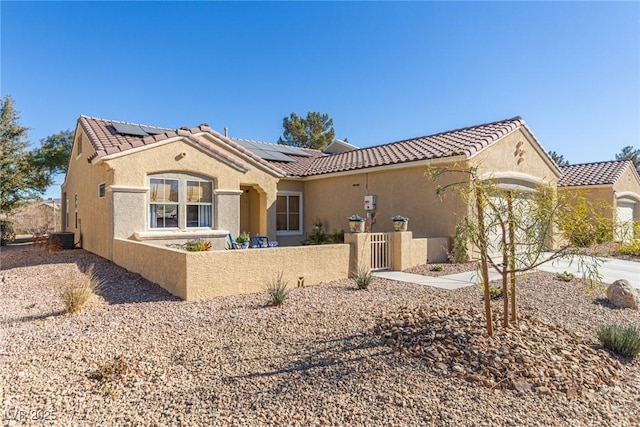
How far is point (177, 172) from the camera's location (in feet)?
44.3

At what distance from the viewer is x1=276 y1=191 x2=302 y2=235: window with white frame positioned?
18.8m

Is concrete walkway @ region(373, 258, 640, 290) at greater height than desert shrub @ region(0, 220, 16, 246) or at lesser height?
lesser

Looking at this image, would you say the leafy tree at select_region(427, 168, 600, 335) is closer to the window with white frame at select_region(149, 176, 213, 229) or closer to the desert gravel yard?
the desert gravel yard

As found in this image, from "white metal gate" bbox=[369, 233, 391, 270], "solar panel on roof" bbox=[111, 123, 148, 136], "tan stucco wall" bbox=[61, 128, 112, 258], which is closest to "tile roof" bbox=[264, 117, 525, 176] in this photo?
"white metal gate" bbox=[369, 233, 391, 270]

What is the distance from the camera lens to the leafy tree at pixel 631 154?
44.8m

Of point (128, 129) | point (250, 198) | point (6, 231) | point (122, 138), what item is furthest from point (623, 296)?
point (6, 231)

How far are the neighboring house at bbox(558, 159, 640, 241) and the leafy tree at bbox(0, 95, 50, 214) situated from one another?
119 ft

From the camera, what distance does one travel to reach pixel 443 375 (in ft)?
14.6

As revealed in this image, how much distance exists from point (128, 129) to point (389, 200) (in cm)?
1238

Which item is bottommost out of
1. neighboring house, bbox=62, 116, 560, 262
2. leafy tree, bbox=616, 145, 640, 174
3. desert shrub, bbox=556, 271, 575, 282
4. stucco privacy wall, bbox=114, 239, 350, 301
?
desert shrub, bbox=556, 271, 575, 282

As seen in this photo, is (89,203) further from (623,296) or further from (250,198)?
(623,296)

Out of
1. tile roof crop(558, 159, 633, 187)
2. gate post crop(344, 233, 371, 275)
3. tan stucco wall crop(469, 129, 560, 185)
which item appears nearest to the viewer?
gate post crop(344, 233, 371, 275)

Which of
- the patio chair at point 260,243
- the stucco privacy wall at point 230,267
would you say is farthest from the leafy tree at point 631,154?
the stucco privacy wall at point 230,267

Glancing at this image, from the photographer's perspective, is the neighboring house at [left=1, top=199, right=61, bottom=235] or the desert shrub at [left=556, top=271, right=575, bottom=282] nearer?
the desert shrub at [left=556, top=271, right=575, bottom=282]
